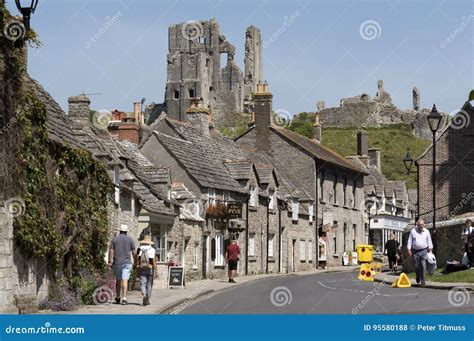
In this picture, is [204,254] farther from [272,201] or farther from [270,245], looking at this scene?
[272,201]

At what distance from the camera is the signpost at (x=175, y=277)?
2875 centimetres

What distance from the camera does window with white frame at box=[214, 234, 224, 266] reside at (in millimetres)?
41003

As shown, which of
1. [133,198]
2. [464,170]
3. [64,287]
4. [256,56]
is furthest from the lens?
[256,56]

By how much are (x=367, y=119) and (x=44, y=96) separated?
10365 cm

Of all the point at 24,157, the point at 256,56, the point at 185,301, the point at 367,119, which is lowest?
the point at 185,301

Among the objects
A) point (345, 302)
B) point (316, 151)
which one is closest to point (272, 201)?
point (316, 151)

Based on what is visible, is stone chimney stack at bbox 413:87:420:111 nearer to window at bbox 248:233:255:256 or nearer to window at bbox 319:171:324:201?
window at bbox 319:171:324:201

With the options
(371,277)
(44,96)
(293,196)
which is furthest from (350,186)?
(44,96)

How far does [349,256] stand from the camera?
61.7 meters

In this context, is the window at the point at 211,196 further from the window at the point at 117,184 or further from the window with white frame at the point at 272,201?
the window at the point at 117,184

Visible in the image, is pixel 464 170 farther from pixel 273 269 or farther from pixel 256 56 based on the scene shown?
pixel 256 56

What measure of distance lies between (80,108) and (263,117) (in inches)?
888

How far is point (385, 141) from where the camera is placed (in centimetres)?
11662

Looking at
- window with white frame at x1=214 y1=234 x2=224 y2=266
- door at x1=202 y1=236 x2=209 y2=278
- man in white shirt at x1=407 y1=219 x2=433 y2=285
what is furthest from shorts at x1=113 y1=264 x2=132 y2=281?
window with white frame at x1=214 y1=234 x2=224 y2=266
